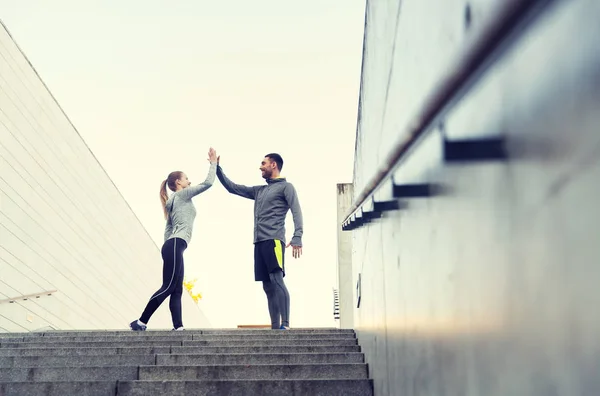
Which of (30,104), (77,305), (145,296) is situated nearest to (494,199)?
(30,104)

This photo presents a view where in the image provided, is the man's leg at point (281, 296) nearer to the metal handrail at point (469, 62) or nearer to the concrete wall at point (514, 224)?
the concrete wall at point (514, 224)

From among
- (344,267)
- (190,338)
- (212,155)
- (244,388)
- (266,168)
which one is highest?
(212,155)

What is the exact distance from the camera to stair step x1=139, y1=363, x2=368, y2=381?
3.59 m

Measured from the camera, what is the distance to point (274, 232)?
5.36 metres

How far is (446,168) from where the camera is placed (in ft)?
5.17

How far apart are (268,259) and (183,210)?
0.89m

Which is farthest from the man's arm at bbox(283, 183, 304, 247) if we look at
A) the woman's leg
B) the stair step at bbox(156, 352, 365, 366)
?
the stair step at bbox(156, 352, 365, 366)

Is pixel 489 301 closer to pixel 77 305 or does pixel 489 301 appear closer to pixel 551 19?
pixel 551 19

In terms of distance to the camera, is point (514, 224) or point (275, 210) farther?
point (275, 210)

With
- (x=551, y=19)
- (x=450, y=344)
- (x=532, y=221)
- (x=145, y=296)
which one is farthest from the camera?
(x=145, y=296)

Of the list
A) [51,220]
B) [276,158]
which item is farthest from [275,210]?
[51,220]

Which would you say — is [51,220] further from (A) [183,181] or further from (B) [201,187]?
(B) [201,187]

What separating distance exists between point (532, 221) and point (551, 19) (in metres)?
0.30

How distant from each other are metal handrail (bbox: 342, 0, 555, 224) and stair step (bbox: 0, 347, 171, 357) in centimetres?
305
